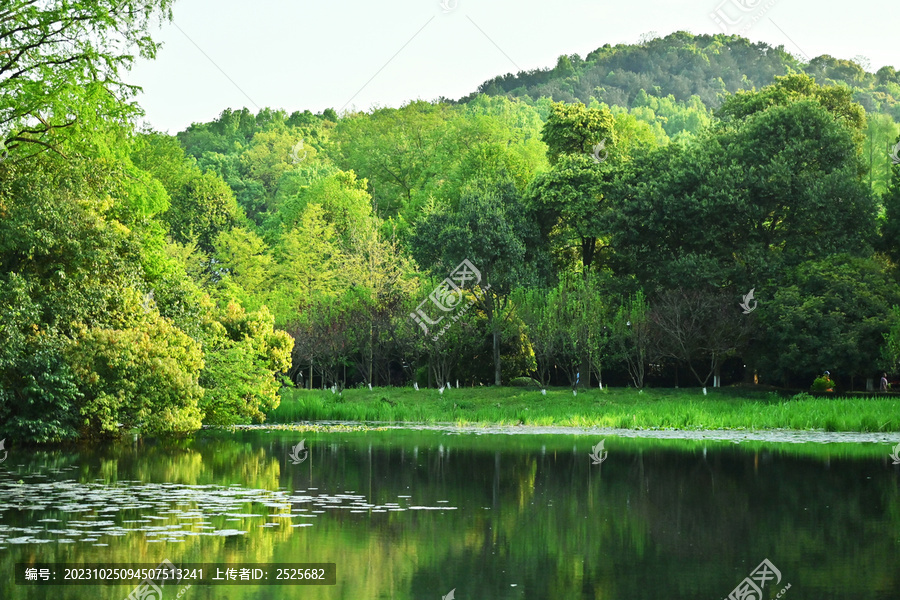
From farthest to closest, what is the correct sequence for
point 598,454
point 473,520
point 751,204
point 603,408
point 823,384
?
point 751,204
point 823,384
point 603,408
point 598,454
point 473,520

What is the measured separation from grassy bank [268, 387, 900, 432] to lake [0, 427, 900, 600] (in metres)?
8.58

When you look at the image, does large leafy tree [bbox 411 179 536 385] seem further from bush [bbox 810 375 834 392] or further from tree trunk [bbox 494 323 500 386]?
bush [bbox 810 375 834 392]

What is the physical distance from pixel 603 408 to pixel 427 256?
16209 millimetres

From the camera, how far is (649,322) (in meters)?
45.6

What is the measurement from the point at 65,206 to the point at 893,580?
814 inches

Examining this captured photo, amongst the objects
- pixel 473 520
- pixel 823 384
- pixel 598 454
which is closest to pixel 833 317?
pixel 823 384

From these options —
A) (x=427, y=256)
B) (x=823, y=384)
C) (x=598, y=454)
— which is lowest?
(x=598, y=454)

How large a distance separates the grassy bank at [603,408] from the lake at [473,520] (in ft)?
28.1

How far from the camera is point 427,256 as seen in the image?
5209 cm

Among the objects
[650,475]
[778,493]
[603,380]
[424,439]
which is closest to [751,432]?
[424,439]

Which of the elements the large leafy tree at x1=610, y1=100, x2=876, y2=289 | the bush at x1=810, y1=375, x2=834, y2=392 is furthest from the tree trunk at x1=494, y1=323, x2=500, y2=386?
the bush at x1=810, y1=375, x2=834, y2=392

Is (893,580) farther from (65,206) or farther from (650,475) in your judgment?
(65,206)

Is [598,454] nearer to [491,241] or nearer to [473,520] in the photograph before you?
[473,520]

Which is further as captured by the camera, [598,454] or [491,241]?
[491,241]
